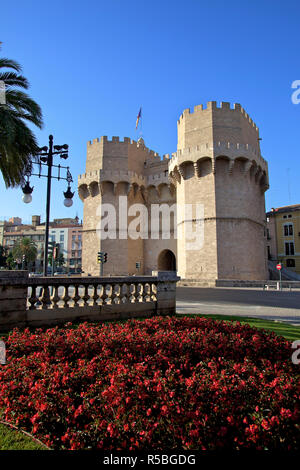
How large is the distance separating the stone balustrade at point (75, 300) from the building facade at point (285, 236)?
39961 mm

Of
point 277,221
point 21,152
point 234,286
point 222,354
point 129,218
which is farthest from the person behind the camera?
point 277,221

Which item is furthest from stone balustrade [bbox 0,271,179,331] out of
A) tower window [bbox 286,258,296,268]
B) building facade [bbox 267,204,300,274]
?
tower window [bbox 286,258,296,268]

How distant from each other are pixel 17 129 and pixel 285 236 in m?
41.9

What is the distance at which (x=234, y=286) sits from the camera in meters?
22.7

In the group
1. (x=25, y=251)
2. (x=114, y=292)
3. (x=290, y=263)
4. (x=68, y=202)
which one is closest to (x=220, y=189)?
(x=68, y=202)

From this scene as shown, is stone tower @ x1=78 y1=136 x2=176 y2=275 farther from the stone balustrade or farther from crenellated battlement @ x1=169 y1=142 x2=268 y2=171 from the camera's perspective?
the stone balustrade

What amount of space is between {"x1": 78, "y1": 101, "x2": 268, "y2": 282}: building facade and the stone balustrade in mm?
15920

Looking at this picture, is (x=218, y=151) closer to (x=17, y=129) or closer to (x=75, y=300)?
(x=17, y=129)

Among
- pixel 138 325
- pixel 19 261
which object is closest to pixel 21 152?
pixel 138 325

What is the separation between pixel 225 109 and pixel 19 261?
169ft

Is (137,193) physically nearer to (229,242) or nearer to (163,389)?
(229,242)

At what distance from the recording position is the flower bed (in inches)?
95.6

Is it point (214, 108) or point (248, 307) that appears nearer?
point (248, 307)

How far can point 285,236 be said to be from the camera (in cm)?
Answer: 4431
